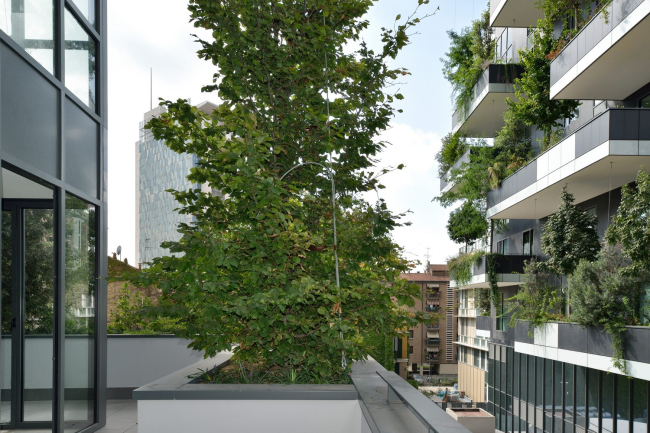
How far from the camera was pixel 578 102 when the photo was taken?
1656 cm

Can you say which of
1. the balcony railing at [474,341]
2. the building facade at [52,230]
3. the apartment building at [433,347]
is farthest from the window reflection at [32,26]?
the apartment building at [433,347]

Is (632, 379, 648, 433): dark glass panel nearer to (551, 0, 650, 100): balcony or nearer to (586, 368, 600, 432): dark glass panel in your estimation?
(586, 368, 600, 432): dark glass panel

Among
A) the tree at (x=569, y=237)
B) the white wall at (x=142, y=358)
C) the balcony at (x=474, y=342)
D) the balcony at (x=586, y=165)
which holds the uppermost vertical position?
the balcony at (x=586, y=165)

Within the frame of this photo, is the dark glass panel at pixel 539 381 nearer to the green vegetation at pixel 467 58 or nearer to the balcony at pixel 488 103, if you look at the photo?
the balcony at pixel 488 103

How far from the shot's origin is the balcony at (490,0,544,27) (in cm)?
1777

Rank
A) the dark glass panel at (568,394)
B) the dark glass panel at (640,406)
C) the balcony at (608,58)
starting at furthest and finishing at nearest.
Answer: the dark glass panel at (568,394) < the dark glass panel at (640,406) < the balcony at (608,58)

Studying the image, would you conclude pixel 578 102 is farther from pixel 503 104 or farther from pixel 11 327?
pixel 11 327

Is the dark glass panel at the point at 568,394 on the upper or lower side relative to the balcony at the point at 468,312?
upper

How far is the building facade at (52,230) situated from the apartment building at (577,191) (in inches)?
358

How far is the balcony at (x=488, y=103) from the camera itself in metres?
20.0

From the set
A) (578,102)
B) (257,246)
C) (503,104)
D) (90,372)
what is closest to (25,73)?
(257,246)

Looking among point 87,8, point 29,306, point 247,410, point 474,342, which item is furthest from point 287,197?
point 474,342

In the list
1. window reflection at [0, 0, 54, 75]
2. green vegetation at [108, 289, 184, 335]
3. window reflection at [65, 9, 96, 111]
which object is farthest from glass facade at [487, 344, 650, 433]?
window reflection at [0, 0, 54, 75]

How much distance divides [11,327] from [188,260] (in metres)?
2.56
